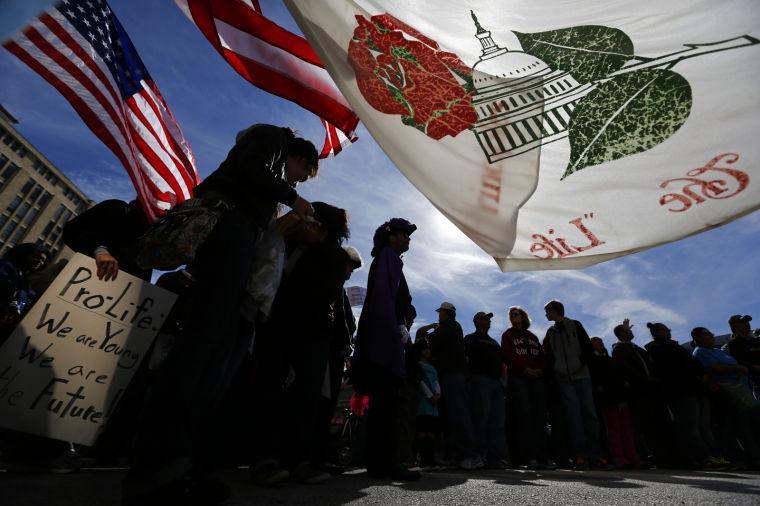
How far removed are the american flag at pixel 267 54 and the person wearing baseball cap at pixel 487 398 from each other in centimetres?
303

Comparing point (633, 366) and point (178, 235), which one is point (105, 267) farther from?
point (633, 366)

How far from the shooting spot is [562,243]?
2.00 meters

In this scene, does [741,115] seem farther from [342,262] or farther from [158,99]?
[158,99]

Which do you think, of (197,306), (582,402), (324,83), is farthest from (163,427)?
(582,402)

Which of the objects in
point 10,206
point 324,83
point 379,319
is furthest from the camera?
point 10,206

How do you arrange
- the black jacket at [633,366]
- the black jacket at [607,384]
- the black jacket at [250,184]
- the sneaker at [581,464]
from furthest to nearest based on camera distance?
the black jacket at [633,366], the black jacket at [607,384], the sneaker at [581,464], the black jacket at [250,184]

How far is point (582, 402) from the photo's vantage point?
4.93 metres

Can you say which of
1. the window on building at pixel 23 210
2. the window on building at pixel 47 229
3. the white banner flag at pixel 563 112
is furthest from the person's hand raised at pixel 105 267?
the window on building at pixel 47 229

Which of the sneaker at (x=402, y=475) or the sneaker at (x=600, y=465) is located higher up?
the sneaker at (x=600, y=465)

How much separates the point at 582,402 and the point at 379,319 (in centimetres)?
353

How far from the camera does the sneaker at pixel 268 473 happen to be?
6.22 ft

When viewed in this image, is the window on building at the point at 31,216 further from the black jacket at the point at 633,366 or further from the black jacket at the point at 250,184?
the black jacket at the point at 250,184


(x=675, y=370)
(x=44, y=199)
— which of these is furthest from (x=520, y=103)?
(x=44, y=199)

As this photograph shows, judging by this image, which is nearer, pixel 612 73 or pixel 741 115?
pixel 741 115
